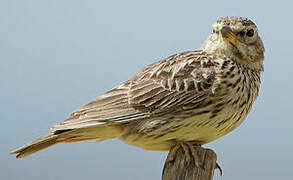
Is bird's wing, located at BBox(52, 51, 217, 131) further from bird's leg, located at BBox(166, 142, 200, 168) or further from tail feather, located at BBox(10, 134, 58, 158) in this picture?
bird's leg, located at BBox(166, 142, 200, 168)

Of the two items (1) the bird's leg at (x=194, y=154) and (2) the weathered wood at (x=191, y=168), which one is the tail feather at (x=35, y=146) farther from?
(1) the bird's leg at (x=194, y=154)

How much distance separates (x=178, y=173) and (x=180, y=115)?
2.45 feet

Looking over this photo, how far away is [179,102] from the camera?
16.7 ft

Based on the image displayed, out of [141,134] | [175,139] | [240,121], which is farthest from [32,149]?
[240,121]

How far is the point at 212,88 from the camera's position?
514 cm

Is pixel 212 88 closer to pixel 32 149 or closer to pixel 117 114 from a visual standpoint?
pixel 117 114

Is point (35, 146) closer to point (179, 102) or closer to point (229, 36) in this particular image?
point (179, 102)

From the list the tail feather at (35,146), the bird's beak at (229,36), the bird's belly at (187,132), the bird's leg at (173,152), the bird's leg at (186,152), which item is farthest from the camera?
the bird's beak at (229,36)

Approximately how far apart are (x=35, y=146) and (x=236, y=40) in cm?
273

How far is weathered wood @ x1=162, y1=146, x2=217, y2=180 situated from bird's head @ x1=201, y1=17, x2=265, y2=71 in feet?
4.87

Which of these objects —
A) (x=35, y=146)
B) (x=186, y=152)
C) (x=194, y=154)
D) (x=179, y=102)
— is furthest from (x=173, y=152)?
(x=35, y=146)

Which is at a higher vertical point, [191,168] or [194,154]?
[194,154]

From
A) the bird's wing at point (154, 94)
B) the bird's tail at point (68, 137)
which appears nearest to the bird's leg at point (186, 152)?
the bird's wing at point (154, 94)

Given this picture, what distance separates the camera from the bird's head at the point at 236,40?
18.3ft
